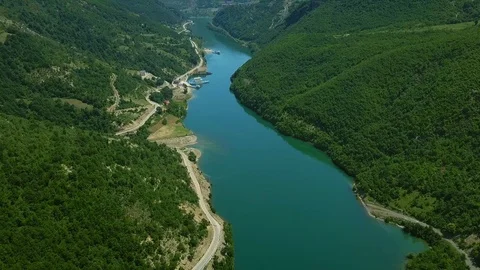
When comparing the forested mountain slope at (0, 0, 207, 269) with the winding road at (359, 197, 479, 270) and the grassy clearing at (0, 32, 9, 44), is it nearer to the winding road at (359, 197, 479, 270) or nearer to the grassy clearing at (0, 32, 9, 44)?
the grassy clearing at (0, 32, 9, 44)

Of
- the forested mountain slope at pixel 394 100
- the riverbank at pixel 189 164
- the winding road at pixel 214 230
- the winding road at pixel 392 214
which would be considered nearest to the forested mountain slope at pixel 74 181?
the riverbank at pixel 189 164

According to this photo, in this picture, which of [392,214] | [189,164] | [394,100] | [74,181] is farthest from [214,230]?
[394,100]

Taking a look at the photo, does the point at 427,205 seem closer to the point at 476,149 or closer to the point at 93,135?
the point at 476,149

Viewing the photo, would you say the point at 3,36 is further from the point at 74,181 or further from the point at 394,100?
the point at 394,100

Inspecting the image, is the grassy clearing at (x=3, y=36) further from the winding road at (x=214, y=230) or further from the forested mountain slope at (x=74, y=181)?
the winding road at (x=214, y=230)

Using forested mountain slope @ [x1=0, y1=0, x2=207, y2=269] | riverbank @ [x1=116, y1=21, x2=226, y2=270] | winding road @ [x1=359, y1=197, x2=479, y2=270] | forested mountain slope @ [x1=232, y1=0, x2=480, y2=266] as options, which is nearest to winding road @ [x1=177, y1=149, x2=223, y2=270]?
riverbank @ [x1=116, y1=21, x2=226, y2=270]

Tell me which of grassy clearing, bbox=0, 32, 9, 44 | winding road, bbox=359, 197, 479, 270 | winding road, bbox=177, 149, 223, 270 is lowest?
grassy clearing, bbox=0, 32, 9, 44
